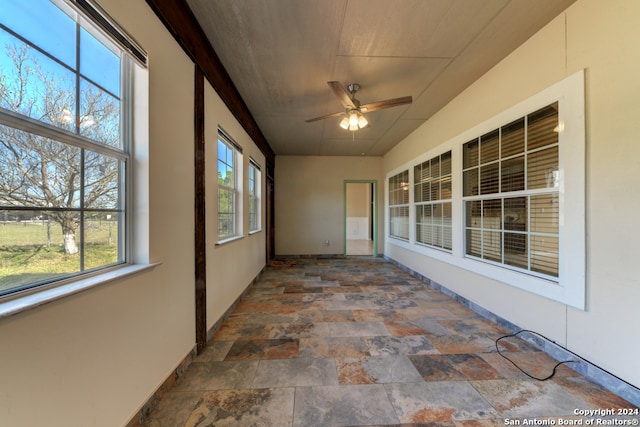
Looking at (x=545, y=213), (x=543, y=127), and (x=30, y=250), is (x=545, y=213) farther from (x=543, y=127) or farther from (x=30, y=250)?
(x=30, y=250)

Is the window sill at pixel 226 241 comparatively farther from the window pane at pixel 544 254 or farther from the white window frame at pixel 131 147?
the window pane at pixel 544 254

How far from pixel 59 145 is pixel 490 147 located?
11.9 ft

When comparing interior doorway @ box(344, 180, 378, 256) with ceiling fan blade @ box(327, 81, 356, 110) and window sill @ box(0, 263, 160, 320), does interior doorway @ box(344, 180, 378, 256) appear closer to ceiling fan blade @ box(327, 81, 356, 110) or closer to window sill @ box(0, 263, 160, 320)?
ceiling fan blade @ box(327, 81, 356, 110)

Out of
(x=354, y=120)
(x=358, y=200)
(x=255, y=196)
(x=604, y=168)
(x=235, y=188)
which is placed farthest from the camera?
(x=358, y=200)

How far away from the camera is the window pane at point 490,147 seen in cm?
267

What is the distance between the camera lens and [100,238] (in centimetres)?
127

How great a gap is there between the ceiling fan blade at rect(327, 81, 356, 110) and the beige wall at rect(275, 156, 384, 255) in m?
3.63

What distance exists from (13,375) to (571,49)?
3717 mm

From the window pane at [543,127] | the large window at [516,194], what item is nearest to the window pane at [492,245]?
the large window at [516,194]

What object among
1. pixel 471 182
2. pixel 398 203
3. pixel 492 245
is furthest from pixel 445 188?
pixel 398 203

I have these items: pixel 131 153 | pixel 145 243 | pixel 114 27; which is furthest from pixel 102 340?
pixel 114 27

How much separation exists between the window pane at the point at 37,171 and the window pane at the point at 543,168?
3.31 m

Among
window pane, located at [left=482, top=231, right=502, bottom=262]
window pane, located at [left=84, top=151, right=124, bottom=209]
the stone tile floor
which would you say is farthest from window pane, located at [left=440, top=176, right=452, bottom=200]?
window pane, located at [left=84, top=151, right=124, bottom=209]

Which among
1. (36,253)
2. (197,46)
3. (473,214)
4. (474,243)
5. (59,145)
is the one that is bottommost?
(474,243)
